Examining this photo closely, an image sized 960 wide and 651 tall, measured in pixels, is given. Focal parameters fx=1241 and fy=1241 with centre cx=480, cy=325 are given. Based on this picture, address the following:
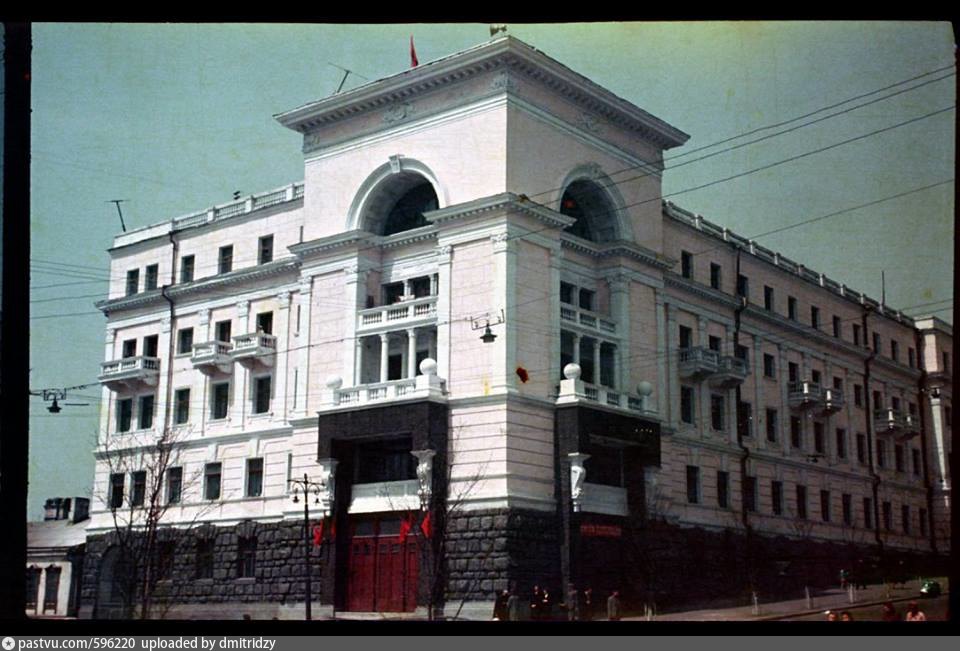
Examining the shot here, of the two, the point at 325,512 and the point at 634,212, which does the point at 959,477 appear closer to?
the point at 634,212

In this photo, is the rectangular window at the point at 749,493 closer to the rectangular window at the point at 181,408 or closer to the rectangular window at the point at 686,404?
the rectangular window at the point at 686,404

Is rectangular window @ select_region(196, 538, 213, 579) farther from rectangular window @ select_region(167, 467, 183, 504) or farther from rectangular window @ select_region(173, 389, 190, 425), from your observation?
rectangular window @ select_region(173, 389, 190, 425)

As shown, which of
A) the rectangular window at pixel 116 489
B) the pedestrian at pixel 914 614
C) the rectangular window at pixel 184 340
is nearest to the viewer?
the pedestrian at pixel 914 614

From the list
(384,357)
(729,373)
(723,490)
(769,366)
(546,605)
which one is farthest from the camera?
(769,366)

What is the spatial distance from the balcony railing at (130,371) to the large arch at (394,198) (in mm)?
3987

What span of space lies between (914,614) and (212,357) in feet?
38.1

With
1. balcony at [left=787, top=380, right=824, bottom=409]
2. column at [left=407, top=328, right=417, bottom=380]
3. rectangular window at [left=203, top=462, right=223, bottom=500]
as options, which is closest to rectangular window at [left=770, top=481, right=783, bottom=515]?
balcony at [left=787, top=380, right=824, bottom=409]

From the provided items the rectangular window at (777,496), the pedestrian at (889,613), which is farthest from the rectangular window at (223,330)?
the pedestrian at (889,613)

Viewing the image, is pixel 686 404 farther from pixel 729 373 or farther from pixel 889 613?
pixel 889 613

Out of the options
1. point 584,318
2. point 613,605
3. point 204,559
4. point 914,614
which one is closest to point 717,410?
point 584,318

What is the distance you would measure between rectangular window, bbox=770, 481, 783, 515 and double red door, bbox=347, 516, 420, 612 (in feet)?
18.5

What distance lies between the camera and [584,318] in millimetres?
19438

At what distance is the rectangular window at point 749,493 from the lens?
1912 cm

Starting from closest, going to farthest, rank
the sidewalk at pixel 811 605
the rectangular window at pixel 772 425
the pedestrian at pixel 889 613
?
the pedestrian at pixel 889 613
the sidewalk at pixel 811 605
the rectangular window at pixel 772 425
